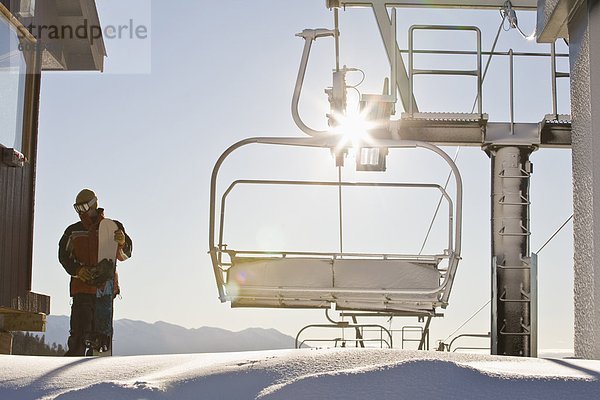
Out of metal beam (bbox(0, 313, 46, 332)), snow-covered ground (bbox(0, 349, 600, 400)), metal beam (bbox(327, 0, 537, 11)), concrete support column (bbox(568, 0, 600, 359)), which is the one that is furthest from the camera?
metal beam (bbox(327, 0, 537, 11))

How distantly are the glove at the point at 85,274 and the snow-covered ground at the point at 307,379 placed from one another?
400 centimetres

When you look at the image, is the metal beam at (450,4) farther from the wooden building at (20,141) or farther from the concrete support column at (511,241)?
the wooden building at (20,141)

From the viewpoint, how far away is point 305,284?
6.97 m

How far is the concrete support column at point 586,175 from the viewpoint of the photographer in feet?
14.3

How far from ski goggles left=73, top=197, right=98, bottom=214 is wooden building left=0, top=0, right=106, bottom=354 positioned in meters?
4.45

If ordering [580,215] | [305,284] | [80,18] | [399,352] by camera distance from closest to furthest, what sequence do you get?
[399,352], [580,215], [305,284], [80,18]

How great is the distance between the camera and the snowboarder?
23.1 ft

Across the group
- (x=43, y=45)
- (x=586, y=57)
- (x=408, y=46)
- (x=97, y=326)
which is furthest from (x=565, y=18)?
(x=43, y=45)

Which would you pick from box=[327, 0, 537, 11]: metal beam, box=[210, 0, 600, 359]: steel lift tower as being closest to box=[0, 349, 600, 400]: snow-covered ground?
box=[210, 0, 600, 359]: steel lift tower

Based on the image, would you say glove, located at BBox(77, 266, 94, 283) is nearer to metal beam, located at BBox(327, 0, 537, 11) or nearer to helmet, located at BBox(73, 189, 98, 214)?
helmet, located at BBox(73, 189, 98, 214)

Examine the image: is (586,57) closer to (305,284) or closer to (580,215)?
(580,215)

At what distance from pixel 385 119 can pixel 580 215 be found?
25.1 ft

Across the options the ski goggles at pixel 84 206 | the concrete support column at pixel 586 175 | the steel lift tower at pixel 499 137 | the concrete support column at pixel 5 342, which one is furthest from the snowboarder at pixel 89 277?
the concrete support column at pixel 5 342

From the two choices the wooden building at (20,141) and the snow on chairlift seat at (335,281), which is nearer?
the snow on chairlift seat at (335,281)
